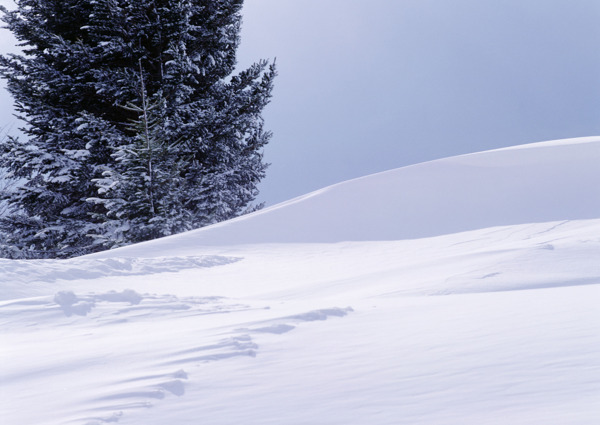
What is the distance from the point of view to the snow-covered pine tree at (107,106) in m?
12.1

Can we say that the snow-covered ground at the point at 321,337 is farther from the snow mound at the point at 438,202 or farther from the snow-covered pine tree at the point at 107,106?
the snow-covered pine tree at the point at 107,106

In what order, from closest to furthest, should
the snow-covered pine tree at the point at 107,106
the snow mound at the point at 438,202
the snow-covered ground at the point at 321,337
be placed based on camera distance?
the snow-covered ground at the point at 321,337
the snow mound at the point at 438,202
the snow-covered pine tree at the point at 107,106

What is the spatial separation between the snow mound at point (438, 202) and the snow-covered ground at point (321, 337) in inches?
23.6

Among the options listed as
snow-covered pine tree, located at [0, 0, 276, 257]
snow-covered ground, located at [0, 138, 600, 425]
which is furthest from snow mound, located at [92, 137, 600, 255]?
snow-covered pine tree, located at [0, 0, 276, 257]

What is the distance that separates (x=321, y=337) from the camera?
6.55ft

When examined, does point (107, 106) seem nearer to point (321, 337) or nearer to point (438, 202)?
point (438, 202)

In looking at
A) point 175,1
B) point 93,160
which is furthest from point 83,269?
point 175,1

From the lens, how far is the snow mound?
576 cm

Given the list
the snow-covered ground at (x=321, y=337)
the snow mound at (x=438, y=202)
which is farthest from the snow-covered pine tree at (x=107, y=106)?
the snow-covered ground at (x=321, y=337)

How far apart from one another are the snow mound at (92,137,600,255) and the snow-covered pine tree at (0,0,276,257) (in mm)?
4802

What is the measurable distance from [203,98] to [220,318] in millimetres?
12178

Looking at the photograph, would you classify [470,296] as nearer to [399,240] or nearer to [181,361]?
[181,361]

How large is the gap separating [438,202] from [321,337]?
4.82 meters

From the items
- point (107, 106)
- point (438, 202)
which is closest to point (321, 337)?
point (438, 202)
